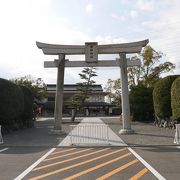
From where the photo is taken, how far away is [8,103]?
78.8ft

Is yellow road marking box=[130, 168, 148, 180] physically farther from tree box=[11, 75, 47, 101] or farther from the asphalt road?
tree box=[11, 75, 47, 101]

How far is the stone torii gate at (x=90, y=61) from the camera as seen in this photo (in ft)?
74.7

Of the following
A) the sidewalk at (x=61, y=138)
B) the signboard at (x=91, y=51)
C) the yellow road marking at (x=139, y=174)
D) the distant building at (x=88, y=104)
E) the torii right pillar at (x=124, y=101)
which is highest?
the distant building at (x=88, y=104)

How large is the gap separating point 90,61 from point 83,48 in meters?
0.94

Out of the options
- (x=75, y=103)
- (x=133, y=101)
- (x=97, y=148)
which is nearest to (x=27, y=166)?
(x=97, y=148)

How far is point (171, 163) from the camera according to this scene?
10.9 metres

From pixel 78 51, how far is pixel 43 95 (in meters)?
39.5

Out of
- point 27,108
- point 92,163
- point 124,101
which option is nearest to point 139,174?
point 92,163

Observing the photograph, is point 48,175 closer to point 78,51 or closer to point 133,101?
point 78,51

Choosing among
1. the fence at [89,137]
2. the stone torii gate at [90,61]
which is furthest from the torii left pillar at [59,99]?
the fence at [89,137]

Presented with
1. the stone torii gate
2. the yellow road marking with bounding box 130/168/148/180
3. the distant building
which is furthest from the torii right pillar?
the distant building

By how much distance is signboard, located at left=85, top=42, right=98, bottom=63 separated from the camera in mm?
22797

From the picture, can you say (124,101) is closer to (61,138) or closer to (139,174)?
(61,138)

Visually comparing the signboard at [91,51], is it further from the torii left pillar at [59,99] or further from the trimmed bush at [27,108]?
the trimmed bush at [27,108]
